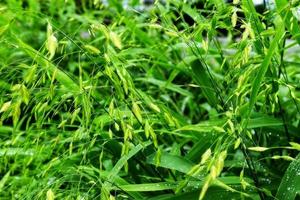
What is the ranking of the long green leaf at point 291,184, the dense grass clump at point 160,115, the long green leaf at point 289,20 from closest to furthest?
1. the dense grass clump at point 160,115
2. the long green leaf at point 291,184
3. the long green leaf at point 289,20

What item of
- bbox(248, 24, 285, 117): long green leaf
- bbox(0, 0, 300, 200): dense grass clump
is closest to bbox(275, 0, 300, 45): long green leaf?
bbox(0, 0, 300, 200): dense grass clump

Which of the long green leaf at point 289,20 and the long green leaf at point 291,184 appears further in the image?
the long green leaf at point 289,20

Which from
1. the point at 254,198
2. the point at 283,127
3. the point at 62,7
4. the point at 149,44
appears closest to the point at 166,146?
the point at 149,44

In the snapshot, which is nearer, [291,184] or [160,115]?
[291,184]

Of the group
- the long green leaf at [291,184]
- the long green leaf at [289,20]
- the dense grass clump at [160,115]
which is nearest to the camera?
the dense grass clump at [160,115]

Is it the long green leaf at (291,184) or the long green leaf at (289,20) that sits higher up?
the long green leaf at (289,20)

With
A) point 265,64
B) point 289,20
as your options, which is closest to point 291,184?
point 265,64

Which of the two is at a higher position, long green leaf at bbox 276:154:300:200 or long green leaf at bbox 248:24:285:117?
long green leaf at bbox 248:24:285:117

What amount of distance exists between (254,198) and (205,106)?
916 millimetres

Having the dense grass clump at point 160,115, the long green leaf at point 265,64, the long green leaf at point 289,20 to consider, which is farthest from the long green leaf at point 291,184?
the long green leaf at point 289,20

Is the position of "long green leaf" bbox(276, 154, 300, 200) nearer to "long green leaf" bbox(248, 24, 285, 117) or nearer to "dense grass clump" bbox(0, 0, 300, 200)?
"dense grass clump" bbox(0, 0, 300, 200)

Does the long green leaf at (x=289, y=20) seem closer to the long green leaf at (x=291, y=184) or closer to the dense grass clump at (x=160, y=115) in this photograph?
the dense grass clump at (x=160, y=115)

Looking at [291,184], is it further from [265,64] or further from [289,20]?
[289,20]

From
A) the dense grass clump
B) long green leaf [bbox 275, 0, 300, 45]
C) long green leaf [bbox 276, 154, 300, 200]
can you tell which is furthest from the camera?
long green leaf [bbox 275, 0, 300, 45]
